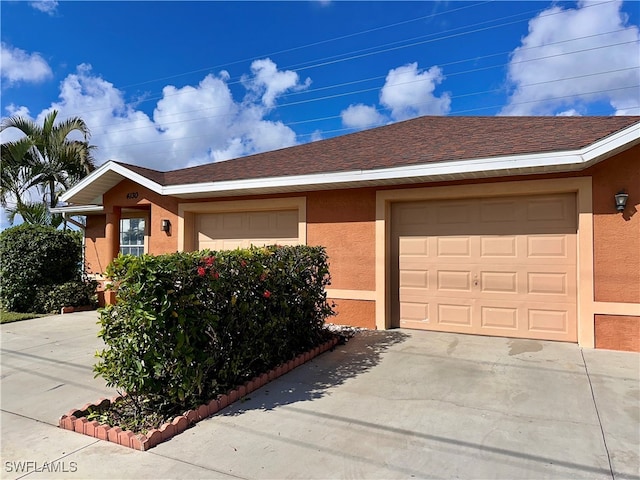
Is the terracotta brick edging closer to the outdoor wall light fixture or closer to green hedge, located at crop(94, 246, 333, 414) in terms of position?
green hedge, located at crop(94, 246, 333, 414)

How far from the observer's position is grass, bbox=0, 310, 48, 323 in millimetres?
8578

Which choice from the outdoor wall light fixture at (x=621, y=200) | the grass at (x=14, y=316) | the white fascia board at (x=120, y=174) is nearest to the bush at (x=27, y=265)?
the grass at (x=14, y=316)

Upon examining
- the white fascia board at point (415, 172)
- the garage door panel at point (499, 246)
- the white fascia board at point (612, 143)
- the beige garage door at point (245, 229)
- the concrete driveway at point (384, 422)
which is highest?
the white fascia board at point (612, 143)

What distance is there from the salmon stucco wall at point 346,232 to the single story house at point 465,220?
20 millimetres

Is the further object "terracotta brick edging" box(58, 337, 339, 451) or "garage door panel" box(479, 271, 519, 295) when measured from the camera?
"garage door panel" box(479, 271, 519, 295)

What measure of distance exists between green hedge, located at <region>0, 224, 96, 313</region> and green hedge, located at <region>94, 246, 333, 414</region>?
710 centimetres

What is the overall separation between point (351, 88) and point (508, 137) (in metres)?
10.2

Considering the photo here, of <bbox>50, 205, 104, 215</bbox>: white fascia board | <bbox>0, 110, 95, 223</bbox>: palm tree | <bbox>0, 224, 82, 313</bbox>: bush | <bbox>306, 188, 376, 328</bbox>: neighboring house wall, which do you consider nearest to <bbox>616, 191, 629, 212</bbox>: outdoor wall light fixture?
<bbox>306, 188, 376, 328</bbox>: neighboring house wall

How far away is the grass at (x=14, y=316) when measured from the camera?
8.58 metres

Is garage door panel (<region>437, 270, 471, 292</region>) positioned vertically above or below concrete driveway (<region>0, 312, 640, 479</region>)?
above

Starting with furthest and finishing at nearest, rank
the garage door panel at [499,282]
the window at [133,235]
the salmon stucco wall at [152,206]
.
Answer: the window at [133,235] < the salmon stucco wall at [152,206] < the garage door panel at [499,282]

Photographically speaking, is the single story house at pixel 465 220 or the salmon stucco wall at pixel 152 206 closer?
the single story house at pixel 465 220

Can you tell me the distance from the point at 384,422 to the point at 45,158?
658 inches

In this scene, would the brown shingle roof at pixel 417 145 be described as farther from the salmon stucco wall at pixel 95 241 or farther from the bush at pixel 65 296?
the salmon stucco wall at pixel 95 241
